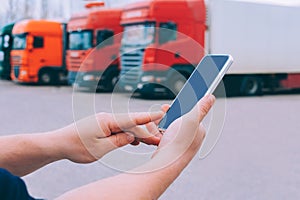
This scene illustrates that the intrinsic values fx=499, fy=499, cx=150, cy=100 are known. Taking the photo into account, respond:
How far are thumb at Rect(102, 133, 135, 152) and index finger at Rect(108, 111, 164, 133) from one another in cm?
2

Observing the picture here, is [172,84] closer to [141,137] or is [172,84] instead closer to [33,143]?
[141,137]

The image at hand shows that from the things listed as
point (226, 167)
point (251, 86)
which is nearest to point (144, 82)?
point (226, 167)

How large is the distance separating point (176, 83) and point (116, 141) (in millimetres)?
288

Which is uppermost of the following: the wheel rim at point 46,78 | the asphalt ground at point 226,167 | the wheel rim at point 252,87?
the asphalt ground at point 226,167

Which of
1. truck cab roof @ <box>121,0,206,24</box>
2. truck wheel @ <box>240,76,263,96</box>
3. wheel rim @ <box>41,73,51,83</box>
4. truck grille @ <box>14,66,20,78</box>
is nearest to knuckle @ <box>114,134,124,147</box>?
truck cab roof @ <box>121,0,206,24</box>

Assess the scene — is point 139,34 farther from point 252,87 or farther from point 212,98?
point 252,87

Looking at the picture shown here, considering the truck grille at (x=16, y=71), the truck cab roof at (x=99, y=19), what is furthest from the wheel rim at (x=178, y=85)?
the truck grille at (x=16, y=71)

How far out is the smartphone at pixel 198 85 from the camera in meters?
1.40

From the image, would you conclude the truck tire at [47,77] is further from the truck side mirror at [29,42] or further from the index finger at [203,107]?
the index finger at [203,107]

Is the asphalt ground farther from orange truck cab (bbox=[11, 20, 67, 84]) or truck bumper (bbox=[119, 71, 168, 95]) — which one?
orange truck cab (bbox=[11, 20, 67, 84])

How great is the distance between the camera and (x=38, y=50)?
19.5 m

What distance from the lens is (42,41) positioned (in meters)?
19.5

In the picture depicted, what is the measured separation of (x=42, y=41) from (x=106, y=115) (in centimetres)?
1848

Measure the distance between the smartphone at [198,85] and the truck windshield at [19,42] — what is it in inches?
738
